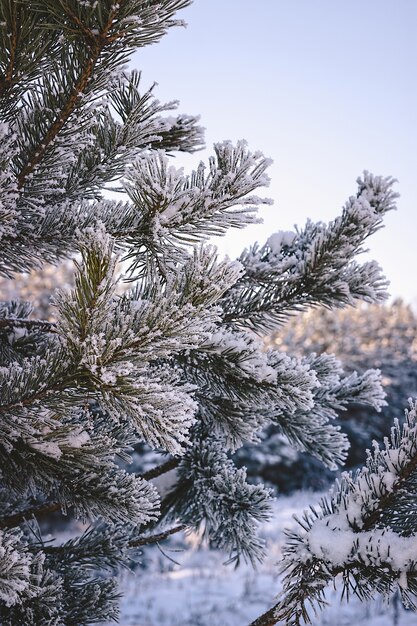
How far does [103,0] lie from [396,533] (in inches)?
53.6

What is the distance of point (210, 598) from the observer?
7645 millimetres

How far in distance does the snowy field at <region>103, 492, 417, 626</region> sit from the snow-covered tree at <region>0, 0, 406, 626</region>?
444 centimetres

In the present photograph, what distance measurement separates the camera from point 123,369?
1.08m

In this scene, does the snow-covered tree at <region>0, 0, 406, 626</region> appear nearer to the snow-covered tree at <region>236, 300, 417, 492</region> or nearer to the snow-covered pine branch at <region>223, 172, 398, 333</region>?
the snow-covered pine branch at <region>223, 172, 398, 333</region>

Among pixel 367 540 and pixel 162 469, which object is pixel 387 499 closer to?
pixel 367 540

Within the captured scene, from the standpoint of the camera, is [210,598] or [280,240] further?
[210,598]

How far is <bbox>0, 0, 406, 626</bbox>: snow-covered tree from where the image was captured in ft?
3.72

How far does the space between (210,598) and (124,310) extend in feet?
25.4

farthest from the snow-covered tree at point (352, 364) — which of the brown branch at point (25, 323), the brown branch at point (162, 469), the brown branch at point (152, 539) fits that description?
the brown branch at point (25, 323)

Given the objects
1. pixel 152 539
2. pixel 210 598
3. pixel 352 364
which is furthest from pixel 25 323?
pixel 352 364

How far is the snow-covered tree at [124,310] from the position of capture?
1.13m

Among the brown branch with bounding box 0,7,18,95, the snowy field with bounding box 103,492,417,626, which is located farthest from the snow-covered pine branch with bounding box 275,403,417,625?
the snowy field with bounding box 103,492,417,626

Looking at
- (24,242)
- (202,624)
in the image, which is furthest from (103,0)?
(202,624)

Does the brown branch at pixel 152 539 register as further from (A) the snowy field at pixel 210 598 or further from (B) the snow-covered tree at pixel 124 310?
(A) the snowy field at pixel 210 598
